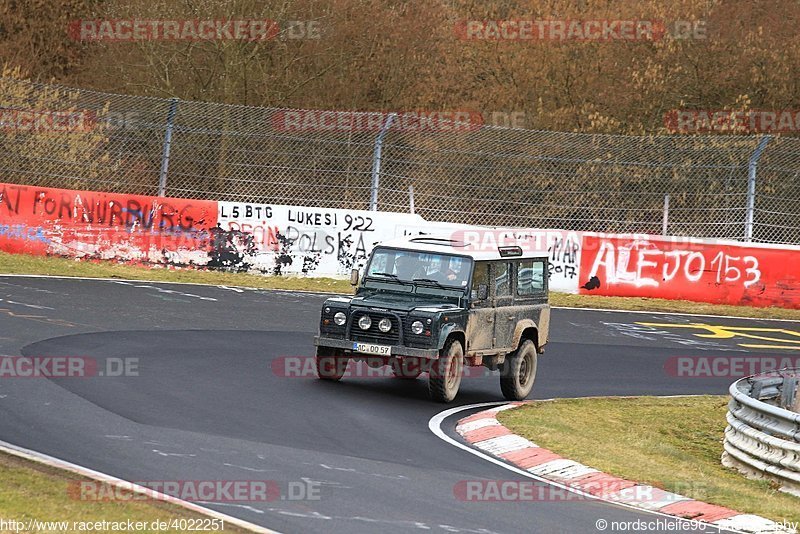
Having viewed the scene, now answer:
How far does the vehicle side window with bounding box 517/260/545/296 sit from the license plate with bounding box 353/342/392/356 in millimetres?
2262

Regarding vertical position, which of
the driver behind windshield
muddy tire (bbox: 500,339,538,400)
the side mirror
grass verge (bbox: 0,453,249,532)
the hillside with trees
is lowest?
grass verge (bbox: 0,453,249,532)

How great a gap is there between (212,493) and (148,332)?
7898 millimetres

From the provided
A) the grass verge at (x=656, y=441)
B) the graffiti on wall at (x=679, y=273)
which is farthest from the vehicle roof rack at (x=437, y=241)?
the graffiti on wall at (x=679, y=273)

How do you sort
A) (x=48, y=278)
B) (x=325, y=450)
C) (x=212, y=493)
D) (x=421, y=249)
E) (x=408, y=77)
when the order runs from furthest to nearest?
(x=408, y=77), (x=48, y=278), (x=421, y=249), (x=325, y=450), (x=212, y=493)

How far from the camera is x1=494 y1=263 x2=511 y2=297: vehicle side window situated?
14234 mm

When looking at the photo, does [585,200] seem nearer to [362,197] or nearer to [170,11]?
[362,197]

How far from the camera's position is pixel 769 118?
29312 mm

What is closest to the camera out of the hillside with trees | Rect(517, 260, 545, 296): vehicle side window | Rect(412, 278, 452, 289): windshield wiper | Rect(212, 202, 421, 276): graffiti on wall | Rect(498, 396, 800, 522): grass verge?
Rect(498, 396, 800, 522): grass verge

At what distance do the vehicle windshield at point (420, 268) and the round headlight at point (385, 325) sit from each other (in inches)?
38.7

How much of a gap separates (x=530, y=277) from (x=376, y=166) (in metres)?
8.81

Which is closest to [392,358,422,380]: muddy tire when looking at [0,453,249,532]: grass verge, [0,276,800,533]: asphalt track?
[0,276,800,533]: asphalt track

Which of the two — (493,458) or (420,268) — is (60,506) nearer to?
(493,458)

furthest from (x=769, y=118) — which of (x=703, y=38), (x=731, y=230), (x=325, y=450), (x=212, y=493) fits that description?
(x=212, y=493)

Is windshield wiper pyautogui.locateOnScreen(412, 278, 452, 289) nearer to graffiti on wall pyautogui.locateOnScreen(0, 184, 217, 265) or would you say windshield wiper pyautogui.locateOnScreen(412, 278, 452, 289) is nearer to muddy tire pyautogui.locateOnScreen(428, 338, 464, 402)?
muddy tire pyautogui.locateOnScreen(428, 338, 464, 402)
